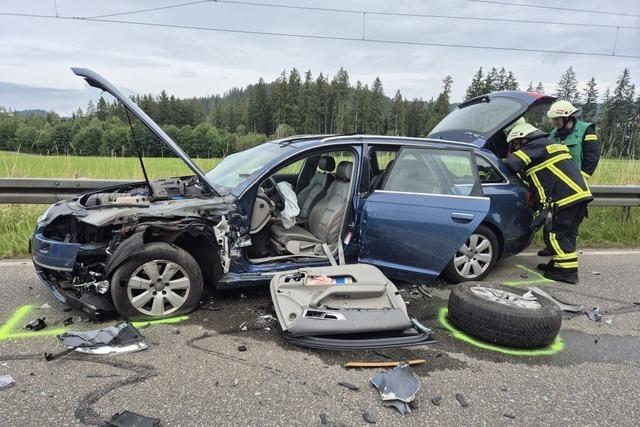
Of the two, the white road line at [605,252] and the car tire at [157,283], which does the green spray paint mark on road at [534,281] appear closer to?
the white road line at [605,252]

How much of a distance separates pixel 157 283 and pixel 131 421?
134 centimetres

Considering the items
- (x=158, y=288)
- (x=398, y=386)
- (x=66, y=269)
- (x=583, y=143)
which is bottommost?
(x=398, y=386)

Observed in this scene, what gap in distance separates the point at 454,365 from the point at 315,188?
2.58 m

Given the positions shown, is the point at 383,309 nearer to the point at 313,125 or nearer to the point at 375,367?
the point at 375,367

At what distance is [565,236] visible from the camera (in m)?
4.97

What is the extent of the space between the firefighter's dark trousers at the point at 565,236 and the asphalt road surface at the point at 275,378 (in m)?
1.17

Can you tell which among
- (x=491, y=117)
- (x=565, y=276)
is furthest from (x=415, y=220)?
(x=491, y=117)

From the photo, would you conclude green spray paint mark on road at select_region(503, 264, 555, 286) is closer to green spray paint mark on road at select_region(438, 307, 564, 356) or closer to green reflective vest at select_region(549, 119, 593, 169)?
green spray paint mark on road at select_region(438, 307, 564, 356)

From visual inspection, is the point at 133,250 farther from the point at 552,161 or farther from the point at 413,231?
the point at 552,161

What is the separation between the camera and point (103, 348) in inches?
117

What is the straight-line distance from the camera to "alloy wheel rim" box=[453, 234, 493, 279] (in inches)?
184

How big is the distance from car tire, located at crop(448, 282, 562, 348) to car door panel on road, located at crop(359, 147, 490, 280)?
55 cm

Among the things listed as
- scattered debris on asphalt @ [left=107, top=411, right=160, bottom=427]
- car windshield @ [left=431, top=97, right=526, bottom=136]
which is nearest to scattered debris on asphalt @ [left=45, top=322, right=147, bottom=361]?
scattered debris on asphalt @ [left=107, top=411, right=160, bottom=427]

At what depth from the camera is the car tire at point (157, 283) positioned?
10.8 feet
